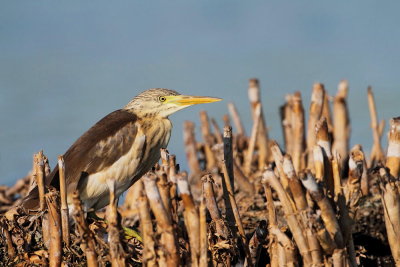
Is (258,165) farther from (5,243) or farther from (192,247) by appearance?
(192,247)

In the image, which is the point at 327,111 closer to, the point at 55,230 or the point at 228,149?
the point at 228,149

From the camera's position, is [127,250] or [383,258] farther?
[383,258]

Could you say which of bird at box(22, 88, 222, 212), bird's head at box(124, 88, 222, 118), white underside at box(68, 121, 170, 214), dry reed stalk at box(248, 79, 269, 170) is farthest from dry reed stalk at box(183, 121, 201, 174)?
white underside at box(68, 121, 170, 214)

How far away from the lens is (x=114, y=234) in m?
3.81

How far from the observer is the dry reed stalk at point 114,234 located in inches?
150

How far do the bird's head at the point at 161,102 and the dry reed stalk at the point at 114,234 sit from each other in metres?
2.57

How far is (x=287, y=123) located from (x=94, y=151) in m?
4.46

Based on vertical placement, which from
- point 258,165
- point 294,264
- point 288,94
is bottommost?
point 294,264

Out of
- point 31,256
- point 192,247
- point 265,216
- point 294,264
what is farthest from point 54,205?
point 265,216

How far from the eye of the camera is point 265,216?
700 centimetres

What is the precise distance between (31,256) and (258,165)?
5314mm

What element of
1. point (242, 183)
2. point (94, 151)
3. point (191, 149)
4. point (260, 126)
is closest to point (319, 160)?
point (94, 151)

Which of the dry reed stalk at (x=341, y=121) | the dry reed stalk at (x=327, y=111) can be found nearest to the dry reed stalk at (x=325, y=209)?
the dry reed stalk at (x=341, y=121)

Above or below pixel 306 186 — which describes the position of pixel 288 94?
above
